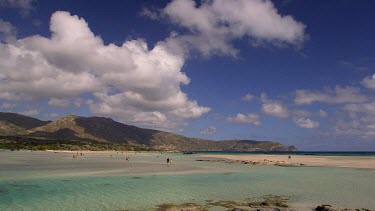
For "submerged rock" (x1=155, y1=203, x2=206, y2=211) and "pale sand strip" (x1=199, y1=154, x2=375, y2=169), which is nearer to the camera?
"submerged rock" (x1=155, y1=203, x2=206, y2=211)

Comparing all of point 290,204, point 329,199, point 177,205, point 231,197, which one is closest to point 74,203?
point 177,205

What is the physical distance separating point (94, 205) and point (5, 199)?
29.6 ft

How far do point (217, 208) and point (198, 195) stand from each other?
676 cm

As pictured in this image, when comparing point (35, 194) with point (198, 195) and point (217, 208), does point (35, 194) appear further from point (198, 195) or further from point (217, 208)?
point (217, 208)

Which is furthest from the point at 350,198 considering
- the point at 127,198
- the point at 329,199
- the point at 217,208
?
the point at 127,198

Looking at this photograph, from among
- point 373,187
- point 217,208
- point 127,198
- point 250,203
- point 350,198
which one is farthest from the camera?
Answer: point 373,187

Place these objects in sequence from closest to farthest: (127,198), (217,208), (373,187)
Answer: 1. (217,208)
2. (127,198)
3. (373,187)

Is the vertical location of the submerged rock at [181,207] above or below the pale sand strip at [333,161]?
below

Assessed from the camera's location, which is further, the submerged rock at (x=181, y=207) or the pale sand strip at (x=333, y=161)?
the pale sand strip at (x=333, y=161)

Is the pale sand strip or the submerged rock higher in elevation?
the pale sand strip

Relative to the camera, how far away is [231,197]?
33.2m

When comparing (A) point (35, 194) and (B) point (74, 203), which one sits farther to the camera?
(A) point (35, 194)

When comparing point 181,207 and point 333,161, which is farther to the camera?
point 333,161

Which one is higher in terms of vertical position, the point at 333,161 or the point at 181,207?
the point at 333,161
